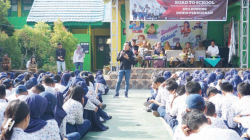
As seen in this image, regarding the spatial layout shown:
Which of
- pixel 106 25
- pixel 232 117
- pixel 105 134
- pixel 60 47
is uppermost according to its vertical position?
pixel 106 25

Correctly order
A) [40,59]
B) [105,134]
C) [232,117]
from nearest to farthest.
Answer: [232,117] < [105,134] < [40,59]

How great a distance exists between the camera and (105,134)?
5988 mm

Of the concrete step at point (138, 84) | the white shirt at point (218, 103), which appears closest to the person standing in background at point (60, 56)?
the concrete step at point (138, 84)

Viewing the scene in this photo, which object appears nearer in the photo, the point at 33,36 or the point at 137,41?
the point at 33,36

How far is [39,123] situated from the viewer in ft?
11.9

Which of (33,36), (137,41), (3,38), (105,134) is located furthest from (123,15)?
(105,134)

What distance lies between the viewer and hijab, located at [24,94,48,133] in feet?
11.6

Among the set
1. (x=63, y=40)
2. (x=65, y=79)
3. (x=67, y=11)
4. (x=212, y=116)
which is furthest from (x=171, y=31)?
(x=212, y=116)

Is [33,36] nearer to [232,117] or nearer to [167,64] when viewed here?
[167,64]

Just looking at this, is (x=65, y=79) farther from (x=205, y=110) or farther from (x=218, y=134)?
(x=218, y=134)

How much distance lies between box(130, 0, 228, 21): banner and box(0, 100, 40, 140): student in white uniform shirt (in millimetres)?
11066

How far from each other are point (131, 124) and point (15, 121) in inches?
155

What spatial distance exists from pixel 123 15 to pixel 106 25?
3.56 m

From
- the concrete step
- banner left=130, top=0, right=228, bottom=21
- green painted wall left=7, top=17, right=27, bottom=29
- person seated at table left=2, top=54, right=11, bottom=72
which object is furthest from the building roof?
the concrete step
